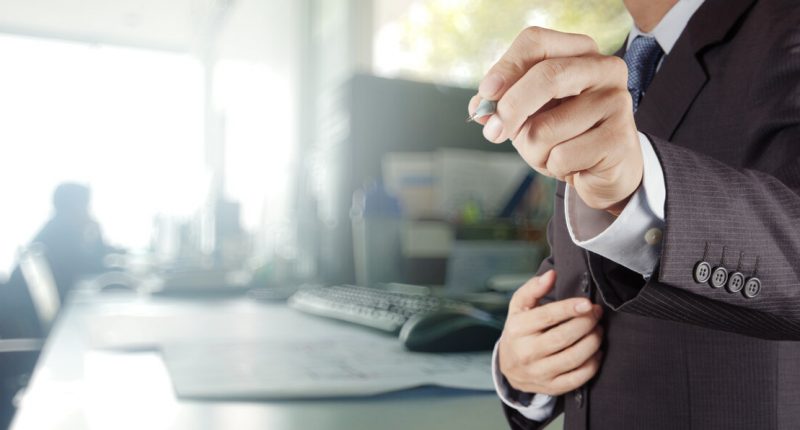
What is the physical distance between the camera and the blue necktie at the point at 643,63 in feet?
2.11

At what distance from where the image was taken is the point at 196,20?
4074mm

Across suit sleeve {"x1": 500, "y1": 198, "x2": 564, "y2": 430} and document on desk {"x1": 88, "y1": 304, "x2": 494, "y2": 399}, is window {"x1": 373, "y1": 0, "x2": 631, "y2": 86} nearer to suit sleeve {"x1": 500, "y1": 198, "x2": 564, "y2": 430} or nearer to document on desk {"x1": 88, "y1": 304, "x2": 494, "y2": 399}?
document on desk {"x1": 88, "y1": 304, "x2": 494, "y2": 399}

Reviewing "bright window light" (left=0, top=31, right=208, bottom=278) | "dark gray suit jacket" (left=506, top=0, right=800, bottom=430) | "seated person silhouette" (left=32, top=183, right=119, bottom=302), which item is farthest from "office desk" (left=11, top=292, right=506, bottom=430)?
"bright window light" (left=0, top=31, right=208, bottom=278)

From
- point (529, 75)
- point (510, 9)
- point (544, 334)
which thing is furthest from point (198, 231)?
point (529, 75)

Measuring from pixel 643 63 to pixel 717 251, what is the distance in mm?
248

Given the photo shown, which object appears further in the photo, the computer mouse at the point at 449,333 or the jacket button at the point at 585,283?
the computer mouse at the point at 449,333

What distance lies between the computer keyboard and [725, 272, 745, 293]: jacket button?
589 mm

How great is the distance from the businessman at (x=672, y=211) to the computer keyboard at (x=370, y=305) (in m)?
0.46

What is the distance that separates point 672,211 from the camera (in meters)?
0.46

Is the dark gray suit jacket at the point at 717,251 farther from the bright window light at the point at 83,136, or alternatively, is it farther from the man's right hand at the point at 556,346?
the bright window light at the point at 83,136

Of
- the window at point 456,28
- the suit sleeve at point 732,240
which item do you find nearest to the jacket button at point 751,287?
the suit sleeve at point 732,240

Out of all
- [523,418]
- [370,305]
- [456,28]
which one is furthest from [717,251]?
[456,28]

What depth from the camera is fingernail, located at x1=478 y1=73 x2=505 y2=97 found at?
0.40m

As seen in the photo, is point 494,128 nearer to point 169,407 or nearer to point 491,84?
point 491,84
